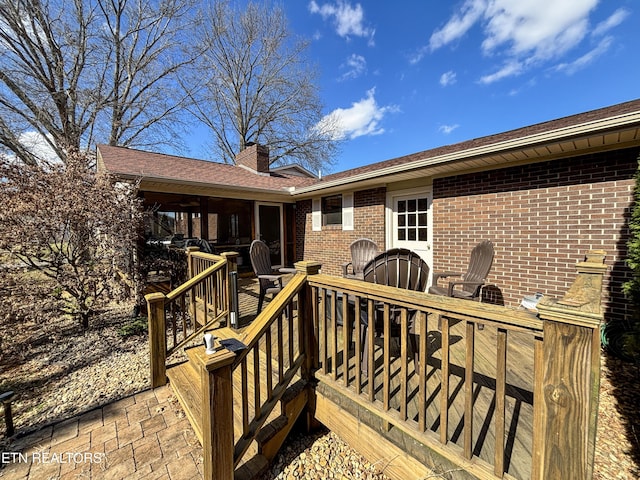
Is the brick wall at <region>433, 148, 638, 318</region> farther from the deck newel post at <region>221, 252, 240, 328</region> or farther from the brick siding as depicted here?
the deck newel post at <region>221, 252, 240, 328</region>

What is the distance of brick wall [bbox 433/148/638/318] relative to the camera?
3350 millimetres

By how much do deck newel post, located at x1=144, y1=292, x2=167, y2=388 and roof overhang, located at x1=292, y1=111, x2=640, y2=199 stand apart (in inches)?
167

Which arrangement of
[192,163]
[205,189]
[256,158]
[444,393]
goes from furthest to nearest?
[256,158] → [192,163] → [205,189] → [444,393]

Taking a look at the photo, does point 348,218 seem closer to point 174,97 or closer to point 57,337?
point 57,337

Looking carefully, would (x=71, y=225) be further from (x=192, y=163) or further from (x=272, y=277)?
(x=192, y=163)

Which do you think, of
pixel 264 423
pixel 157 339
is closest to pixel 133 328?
pixel 157 339

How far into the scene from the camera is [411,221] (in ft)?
18.2

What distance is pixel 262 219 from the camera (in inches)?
304

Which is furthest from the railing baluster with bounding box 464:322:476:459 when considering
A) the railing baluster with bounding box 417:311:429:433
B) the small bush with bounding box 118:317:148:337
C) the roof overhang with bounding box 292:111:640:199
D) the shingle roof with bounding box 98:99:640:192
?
the small bush with bounding box 118:317:148:337

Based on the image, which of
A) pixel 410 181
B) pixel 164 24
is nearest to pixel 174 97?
pixel 164 24

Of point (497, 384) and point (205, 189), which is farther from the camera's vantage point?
point (205, 189)

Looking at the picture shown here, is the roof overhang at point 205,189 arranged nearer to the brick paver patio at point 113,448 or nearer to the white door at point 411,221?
the white door at point 411,221

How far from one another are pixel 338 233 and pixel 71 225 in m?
5.16

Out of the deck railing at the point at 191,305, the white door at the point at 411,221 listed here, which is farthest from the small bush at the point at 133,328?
the white door at the point at 411,221
